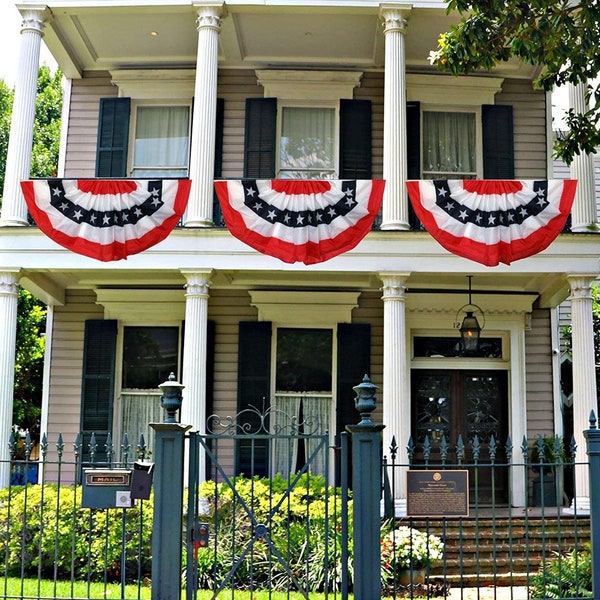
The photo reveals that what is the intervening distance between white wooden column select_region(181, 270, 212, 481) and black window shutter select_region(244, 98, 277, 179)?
3125mm

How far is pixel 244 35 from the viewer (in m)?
14.9

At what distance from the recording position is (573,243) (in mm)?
12883

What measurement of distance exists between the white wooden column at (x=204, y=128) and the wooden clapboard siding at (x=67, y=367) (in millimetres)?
3562

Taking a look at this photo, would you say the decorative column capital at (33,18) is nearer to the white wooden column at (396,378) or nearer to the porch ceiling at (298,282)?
the porch ceiling at (298,282)

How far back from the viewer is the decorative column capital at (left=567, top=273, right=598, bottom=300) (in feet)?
42.1

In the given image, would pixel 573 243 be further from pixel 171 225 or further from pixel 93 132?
pixel 93 132

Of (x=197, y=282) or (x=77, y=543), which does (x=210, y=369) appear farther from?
(x=77, y=543)

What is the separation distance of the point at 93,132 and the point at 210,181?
13.5 ft

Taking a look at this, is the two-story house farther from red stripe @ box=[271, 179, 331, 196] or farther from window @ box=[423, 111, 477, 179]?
red stripe @ box=[271, 179, 331, 196]

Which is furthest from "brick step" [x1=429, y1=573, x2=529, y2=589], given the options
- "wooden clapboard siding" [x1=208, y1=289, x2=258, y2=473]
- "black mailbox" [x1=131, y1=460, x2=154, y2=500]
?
"wooden clapboard siding" [x1=208, y1=289, x2=258, y2=473]

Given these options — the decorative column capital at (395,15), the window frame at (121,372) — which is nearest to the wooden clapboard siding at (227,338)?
the window frame at (121,372)

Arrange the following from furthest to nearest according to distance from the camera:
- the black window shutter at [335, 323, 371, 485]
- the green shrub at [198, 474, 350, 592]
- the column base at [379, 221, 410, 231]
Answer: the black window shutter at [335, 323, 371, 485] < the column base at [379, 221, 410, 231] < the green shrub at [198, 474, 350, 592]

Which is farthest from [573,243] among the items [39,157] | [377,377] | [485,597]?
[39,157]

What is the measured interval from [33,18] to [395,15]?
573 cm
